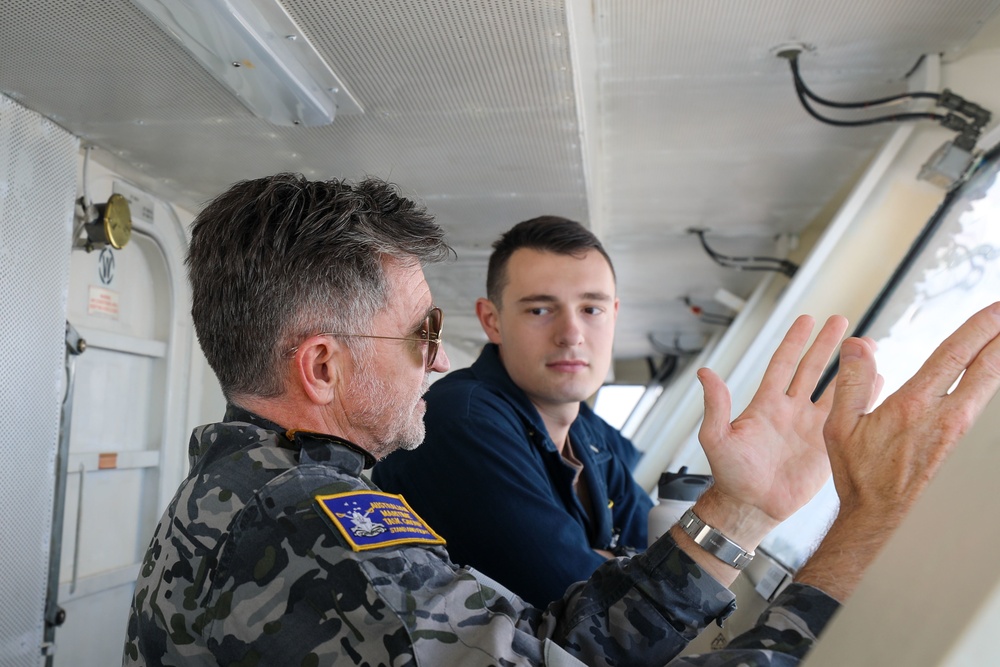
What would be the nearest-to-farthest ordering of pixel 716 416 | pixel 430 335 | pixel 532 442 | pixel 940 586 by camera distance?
pixel 940 586 → pixel 716 416 → pixel 430 335 → pixel 532 442

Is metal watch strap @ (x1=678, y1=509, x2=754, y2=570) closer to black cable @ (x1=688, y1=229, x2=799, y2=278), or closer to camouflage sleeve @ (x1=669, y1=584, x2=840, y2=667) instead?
camouflage sleeve @ (x1=669, y1=584, x2=840, y2=667)

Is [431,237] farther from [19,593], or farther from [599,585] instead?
[19,593]

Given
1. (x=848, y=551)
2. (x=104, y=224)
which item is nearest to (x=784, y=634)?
(x=848, y=551)

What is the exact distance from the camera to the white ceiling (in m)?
1.83

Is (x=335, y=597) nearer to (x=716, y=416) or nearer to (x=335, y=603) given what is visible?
(x=335, y=603)

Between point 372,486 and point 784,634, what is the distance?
53cm

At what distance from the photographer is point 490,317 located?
233cm

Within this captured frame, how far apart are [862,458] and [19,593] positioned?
209cm

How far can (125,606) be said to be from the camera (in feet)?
9.78

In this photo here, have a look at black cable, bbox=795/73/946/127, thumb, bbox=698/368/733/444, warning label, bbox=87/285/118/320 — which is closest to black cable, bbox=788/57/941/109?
black cable, bbox=795/73/946/127

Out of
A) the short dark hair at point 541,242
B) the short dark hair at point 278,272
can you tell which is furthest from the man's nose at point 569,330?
the short dark hair at point 278,272

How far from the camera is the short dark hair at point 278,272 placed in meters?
1.23

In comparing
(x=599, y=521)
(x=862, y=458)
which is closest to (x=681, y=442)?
(x=599, y=521)

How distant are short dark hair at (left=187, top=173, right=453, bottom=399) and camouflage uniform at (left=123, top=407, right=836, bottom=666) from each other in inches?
4.8
